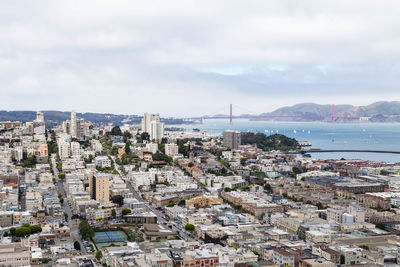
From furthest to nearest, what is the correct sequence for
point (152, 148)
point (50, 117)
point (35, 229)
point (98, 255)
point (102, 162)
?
1. point (50, 117)
2. point (152, 148)
3. point (102, 162)
4. point (35, 229)
5. point (98, 255)

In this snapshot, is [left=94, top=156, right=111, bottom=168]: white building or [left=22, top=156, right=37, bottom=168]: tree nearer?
[left=22, top=156, right=37, bottom=168]: tree

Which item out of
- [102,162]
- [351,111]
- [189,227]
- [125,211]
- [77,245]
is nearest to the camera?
[77,245]

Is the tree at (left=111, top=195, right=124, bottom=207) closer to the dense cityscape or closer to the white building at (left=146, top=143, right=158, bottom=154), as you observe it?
the dense cityscape

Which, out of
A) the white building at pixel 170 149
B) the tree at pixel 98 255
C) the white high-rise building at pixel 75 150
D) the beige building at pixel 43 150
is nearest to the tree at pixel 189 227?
the tree at pixel 98 255

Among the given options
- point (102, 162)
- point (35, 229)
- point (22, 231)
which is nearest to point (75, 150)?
point (102, 162)

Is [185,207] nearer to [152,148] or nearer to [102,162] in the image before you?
[102,162]

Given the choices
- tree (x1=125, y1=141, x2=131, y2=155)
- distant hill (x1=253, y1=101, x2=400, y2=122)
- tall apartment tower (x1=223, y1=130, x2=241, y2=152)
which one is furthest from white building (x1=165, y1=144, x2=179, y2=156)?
distant hill (x1=253, y1=101, x2=400, y2=122)

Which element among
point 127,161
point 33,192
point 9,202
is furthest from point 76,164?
point 9,202

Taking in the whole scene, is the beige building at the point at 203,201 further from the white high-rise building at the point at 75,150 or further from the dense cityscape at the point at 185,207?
the white high-rise building at the point at 75,150
